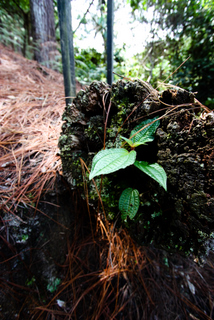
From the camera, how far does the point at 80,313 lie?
3.03ft

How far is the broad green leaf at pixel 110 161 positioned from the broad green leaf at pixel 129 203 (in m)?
0.21

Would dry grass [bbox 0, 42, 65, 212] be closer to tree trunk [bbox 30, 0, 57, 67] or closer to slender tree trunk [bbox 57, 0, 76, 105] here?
slender tree trunk [bbox 57, 0, 76, 105]

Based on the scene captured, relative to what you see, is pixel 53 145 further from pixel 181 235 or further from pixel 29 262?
pixel 181 235

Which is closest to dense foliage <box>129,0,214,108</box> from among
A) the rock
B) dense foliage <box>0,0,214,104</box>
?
dense foliage <box>0,0,214,104</box>

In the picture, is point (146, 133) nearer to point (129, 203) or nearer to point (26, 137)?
point (129, 203)

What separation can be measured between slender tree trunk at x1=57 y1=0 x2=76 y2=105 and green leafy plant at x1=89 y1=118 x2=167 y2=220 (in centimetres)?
73

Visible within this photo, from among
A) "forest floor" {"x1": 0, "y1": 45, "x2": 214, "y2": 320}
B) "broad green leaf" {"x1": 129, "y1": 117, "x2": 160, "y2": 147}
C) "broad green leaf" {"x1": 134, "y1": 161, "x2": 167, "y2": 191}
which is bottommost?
"forest floor" {"x1": 0, "y1": 45, "x2": 214, "y2": 320}

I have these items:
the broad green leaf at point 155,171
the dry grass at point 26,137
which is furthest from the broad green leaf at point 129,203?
the dry grass at point 26,137

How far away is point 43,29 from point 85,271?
395 centimetres

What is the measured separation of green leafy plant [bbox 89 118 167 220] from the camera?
591 mm

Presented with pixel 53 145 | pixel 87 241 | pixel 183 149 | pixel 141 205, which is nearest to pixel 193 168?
pixel 183 149

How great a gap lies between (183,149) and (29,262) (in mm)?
1172

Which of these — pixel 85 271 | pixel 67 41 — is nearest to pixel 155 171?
pixel 85 271

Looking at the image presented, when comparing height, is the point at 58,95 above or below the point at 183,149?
above
